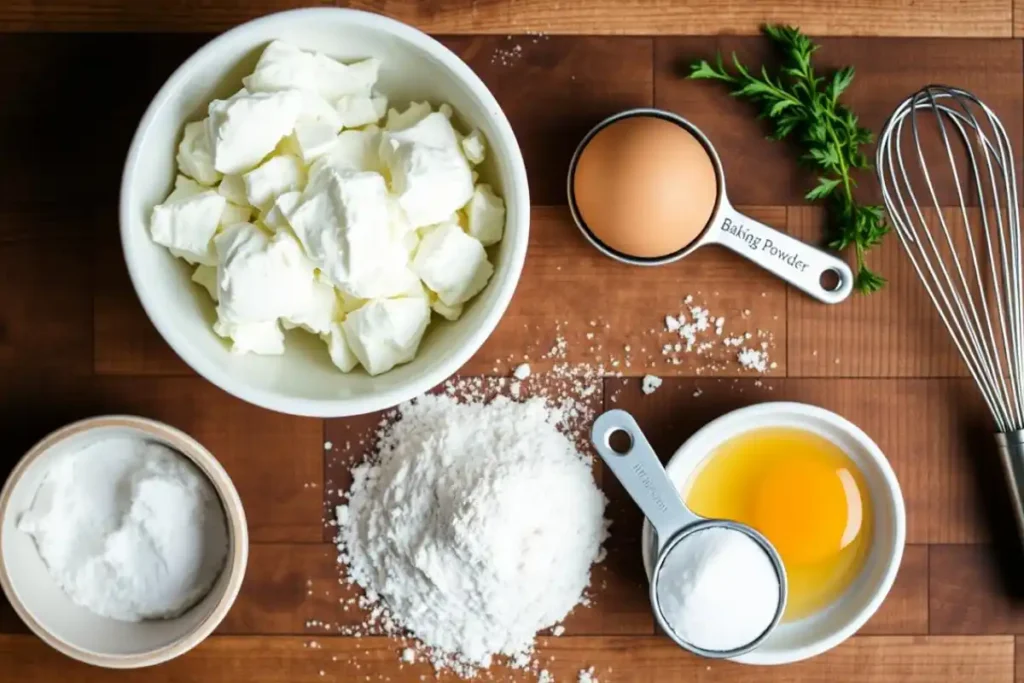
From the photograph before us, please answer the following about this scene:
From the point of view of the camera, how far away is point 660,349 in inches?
36.8

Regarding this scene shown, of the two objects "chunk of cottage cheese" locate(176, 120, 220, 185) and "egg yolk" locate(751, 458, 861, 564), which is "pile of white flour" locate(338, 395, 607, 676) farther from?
"chunk of cottage cheese" locate(176, 120, 220, 185)

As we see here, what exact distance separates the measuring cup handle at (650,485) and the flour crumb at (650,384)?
7cm

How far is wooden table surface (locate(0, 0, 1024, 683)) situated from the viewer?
92 cm

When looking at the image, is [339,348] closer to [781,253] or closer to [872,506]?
[781,253]

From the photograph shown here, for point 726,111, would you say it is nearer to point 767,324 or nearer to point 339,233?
point 767,324

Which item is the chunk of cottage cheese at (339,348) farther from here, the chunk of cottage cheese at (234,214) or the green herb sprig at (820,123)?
the green herb sprig at (820,123)

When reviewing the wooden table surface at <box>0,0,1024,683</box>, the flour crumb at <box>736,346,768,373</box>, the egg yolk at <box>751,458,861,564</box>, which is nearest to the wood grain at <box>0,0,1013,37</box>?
the wooden table surface at <box>0,0,1024,683</box>

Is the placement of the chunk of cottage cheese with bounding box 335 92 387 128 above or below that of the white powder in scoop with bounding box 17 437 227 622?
above

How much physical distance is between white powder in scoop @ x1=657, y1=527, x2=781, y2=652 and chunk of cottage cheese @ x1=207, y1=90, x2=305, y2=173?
513 millimetres

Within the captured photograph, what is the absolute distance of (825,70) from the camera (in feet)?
3.06

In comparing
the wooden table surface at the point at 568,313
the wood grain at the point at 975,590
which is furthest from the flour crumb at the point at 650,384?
the wood grain at the point at 975,590

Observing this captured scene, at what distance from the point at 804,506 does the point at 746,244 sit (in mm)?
267

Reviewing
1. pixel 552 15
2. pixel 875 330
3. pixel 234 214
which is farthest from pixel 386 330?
pixel 875 330

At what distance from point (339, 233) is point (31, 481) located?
0.39 meters
